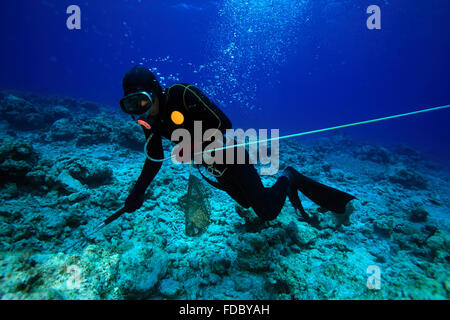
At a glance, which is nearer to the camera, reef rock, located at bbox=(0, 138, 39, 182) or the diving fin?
the diving fin

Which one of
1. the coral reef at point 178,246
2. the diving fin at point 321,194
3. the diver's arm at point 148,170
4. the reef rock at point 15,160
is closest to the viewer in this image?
the coral reef at point 178,246

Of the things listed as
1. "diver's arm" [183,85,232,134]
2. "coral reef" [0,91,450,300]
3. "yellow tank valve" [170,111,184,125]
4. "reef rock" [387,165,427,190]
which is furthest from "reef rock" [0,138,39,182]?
"reef rock" [387,165,427,190]

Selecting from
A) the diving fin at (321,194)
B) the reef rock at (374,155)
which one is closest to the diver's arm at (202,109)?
the diving fin at (321,194)

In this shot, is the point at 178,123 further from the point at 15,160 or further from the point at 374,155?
the point at 374,155

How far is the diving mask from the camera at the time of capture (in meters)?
2.28

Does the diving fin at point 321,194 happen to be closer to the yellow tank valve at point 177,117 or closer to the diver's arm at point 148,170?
the yellow tank valve at point 177,117

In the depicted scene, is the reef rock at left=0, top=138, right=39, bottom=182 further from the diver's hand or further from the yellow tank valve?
the yellow tank valve

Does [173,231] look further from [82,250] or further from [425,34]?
[425,34]

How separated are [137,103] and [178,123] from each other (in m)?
0.54

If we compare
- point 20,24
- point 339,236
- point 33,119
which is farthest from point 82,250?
point 20,24

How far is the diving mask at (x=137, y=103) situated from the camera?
2.28m

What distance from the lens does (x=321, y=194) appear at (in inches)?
137

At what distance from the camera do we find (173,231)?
3.51 m

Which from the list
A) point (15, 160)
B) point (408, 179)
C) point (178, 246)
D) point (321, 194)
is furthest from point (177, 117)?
point (408, 179)
